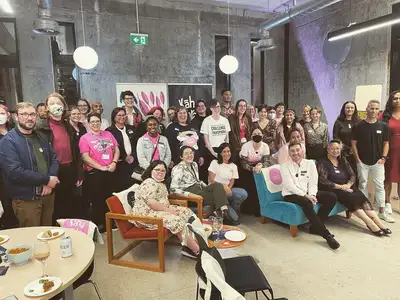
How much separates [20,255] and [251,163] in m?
3.26

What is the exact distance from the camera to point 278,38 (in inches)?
356

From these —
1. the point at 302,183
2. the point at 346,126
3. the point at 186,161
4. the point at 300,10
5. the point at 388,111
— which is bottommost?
the point at 302,183

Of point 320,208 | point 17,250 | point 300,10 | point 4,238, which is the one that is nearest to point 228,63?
point 300,10

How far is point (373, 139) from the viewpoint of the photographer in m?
4.39

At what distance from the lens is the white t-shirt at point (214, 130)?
4754mm

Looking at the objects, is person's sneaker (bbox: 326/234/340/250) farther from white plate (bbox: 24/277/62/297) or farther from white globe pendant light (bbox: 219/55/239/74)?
white globe pendant light (bbox: 219/55/239/74)

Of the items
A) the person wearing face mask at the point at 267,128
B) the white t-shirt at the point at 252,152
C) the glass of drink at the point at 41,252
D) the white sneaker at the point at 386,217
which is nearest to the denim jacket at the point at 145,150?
the white t-shirt at the point at 252,152

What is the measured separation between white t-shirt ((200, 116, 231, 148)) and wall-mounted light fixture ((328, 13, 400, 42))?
3.48 meters

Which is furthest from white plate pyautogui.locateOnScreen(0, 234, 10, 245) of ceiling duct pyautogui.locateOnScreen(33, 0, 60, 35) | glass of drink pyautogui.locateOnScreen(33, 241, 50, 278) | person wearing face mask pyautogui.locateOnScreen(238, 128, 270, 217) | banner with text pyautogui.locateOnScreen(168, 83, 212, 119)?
banner with text pyautogui.locateOnScreen(168, 83, 212, 119)

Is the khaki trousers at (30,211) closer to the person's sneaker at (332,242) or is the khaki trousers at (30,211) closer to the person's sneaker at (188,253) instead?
the person's sneaker at (188,253)

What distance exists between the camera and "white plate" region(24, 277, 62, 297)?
157 cm

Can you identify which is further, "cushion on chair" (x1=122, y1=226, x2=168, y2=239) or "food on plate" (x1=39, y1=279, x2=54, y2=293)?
"cushion on chair" (x1=122, y1=226, x2=168, y2=239)

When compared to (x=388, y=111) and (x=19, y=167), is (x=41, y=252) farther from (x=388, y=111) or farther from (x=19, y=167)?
(x=388, y=111)

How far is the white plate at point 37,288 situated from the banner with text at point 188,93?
6091 millimetres
